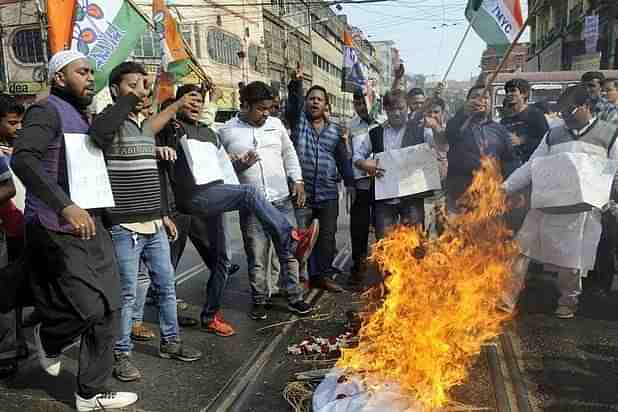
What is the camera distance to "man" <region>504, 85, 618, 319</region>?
16.6ft

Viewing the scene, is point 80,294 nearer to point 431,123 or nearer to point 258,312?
point 258,312

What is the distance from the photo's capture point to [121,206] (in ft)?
12.2

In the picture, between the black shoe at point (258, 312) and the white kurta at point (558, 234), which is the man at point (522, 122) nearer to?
the white kurta at point (558, 234)

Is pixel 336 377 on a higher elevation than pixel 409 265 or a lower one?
lower

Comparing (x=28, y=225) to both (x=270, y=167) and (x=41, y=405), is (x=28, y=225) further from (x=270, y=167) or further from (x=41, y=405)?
(x=270, y=167)

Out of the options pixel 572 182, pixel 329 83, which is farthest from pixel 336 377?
pixel 329 83

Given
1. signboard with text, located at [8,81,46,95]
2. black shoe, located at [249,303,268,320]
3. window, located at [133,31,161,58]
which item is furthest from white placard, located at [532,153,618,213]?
signboard with text, located at [8,81,46,95]

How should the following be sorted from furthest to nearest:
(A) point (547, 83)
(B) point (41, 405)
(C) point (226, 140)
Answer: (A) point (547, 83)
(C) point (226, 140)
(B) point (41, 405)

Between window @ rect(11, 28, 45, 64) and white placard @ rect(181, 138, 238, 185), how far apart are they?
25332 mm

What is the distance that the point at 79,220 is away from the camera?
295 cm

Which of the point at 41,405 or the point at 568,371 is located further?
the point at 568,371

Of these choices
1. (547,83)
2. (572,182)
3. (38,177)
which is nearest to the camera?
(38,177)

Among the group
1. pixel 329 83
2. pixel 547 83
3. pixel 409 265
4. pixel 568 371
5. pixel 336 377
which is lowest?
pixel 568 371

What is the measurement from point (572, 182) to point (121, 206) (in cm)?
386
